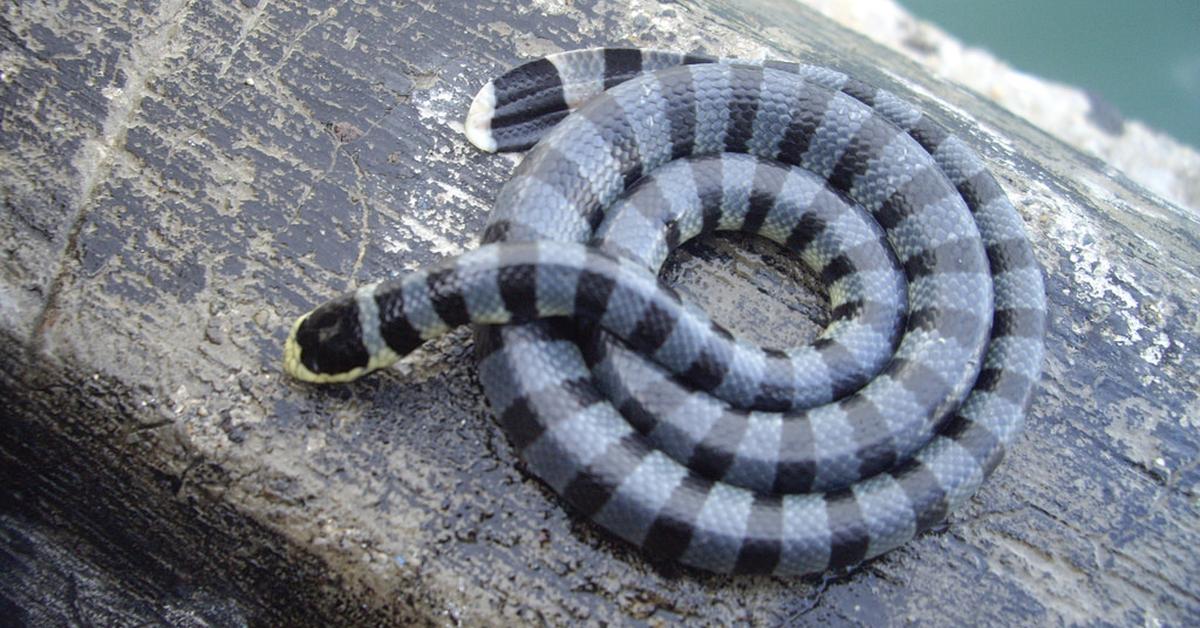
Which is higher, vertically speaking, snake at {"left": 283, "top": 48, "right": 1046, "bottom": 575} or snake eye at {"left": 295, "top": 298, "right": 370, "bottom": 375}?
snake at {"left": 283, "top": 48, "right": 1046, "bottom": 575}

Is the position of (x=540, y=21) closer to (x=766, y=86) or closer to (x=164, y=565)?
(x=766, y=86)

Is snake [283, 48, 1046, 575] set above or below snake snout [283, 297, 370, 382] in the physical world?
above

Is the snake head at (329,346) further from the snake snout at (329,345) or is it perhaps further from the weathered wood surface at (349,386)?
the weathered wood surface at (349,386)

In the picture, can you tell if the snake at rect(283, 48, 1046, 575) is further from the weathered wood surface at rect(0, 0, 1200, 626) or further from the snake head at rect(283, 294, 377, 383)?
the weathered wood surface at rect(0, 0, 1200, 626)

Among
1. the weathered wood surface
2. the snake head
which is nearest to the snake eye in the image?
the snake head

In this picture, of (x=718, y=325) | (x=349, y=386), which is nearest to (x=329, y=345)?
(x=349, y=386)

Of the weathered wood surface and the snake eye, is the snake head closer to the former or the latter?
the snake eye
